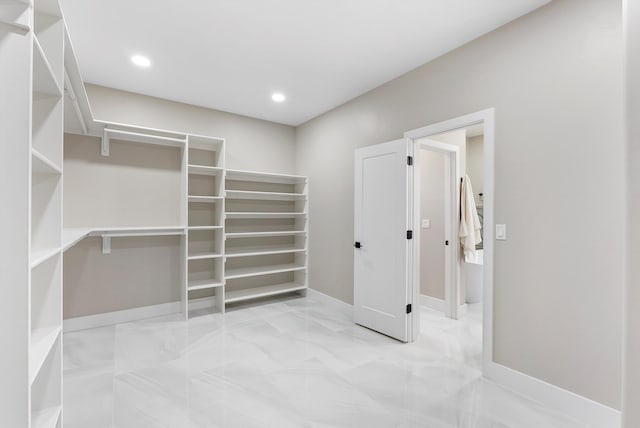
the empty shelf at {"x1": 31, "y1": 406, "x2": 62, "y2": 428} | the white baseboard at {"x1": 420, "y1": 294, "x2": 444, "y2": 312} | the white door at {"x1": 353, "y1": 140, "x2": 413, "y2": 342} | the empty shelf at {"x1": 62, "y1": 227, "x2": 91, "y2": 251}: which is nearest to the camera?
the empty shelf at {"x1": 31, "y1": 406, "x2": 62, "y2": 428}

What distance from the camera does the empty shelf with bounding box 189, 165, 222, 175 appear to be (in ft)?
12.4

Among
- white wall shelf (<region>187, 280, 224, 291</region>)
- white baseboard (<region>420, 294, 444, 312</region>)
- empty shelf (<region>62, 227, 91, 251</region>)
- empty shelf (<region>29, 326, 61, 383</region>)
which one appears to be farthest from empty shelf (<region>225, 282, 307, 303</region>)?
empty shelf (<region>29, 326, 61, 383</region>)

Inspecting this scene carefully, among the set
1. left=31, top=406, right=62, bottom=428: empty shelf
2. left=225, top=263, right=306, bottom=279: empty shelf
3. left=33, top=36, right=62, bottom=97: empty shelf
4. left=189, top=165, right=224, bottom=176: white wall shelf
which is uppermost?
left=189, top=165, right=224, bottom=176: white wall shelf

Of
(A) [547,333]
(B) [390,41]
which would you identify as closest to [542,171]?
(A) [547,333]

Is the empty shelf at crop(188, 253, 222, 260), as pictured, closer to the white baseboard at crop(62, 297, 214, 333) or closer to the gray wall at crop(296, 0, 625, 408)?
the white baseboard at crop(62, 297, 214, 333)

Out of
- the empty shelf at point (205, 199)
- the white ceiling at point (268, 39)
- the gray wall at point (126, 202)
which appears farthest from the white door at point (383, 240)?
the gray wall at point (126, 202)

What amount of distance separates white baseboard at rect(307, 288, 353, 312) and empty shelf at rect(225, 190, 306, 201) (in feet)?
4.72

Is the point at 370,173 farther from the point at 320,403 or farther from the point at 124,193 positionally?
the point at 124,193

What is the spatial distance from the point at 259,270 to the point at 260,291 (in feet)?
0.97

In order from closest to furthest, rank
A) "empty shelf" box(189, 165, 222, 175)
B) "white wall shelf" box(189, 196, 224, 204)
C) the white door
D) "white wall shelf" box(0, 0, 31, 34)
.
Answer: "white wall shelf" box(0, 0, 31, 34) < the white door < "white wall shelf" box(189, 196, 224, 204) < "empty shelf" box(189, 165, 222, 175)

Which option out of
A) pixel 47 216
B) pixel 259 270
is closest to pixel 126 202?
pixel 259 270

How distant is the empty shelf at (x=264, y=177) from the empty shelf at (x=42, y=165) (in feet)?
8.45

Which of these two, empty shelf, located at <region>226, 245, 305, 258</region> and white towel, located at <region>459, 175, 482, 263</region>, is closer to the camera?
white towel, located at <region>459, 175, 482, 263</region>

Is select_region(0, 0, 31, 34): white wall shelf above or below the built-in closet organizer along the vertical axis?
above
